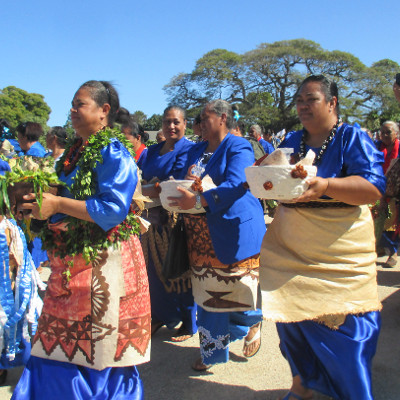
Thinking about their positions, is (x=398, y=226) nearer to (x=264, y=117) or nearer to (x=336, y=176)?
(x=336, y=176)


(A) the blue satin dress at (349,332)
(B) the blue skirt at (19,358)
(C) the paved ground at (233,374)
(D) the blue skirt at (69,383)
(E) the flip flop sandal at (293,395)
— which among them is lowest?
(C) the paved ground at (233,374)

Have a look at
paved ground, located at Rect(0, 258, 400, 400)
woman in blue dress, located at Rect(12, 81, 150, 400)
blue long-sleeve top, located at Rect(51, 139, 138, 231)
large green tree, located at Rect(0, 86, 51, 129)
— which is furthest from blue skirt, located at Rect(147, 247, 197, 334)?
large green tree, located at Rect(0, 86, 51, 129)

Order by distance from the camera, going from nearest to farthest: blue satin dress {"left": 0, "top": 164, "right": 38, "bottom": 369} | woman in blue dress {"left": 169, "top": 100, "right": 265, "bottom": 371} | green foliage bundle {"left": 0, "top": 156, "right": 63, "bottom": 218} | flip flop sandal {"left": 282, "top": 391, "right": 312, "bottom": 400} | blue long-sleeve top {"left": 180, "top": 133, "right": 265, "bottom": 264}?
green foliage bundle {"left": 0, "top": 156, "right": 63, "bottom": 218} < flip flop sandal {"left": 282, "top": 391, "right": 312, "bottom": 400} < blue satin dress {"left": 0, "top": 164, "right": 38, "bottom": 369} < blue long-sleeve top {"left": 180, "top": 133, "right": 265, "bottom": 264} < woman in blue dress {"left": 169, "top": 100, "right": 265, "bottom": 371}

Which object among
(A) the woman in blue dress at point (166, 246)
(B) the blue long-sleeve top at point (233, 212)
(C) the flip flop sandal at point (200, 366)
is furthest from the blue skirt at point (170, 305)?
(B) the blue long-sleeve top at point (233, 212)

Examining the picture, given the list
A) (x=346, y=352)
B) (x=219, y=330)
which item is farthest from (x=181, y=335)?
(x=346, y=352)

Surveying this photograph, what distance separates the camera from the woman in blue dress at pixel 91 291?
234 cm

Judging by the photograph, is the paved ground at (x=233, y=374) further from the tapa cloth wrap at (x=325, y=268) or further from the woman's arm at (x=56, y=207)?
the woman's arm at (x=56, y=207)

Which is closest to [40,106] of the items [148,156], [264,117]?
[264,117]

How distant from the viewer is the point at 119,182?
230 centimetres

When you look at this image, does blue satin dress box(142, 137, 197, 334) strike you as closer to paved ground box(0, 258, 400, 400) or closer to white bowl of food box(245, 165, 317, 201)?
paved ground box(0, 258, 400, 400)

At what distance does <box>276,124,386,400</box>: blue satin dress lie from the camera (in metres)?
2.40

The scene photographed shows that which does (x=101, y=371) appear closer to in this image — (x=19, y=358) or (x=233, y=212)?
(x=19, y=358)

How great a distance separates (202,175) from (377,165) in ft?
4.45

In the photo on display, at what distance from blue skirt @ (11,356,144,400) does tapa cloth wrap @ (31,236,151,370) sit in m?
0.06
